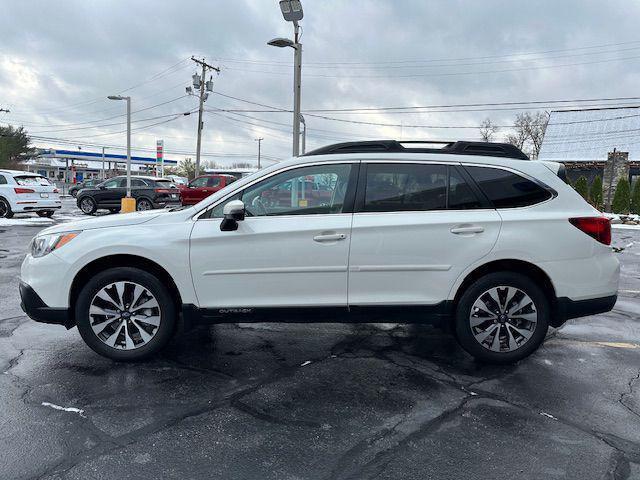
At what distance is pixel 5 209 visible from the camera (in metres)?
17.1

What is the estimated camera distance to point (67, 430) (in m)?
3.00

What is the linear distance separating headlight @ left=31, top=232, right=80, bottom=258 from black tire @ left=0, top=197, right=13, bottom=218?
1537 cm

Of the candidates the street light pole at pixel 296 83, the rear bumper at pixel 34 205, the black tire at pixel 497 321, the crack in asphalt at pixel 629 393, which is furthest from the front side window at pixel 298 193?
the rear bumper at pixel 34 205

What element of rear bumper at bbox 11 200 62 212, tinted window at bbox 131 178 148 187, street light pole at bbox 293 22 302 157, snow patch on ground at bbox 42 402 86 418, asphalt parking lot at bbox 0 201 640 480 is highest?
street light pole at bbox 293 22 302 157

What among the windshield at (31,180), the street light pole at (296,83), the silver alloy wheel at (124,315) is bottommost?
the silver alloy wheel at (124,315)

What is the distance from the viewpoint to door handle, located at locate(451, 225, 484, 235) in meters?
3.93

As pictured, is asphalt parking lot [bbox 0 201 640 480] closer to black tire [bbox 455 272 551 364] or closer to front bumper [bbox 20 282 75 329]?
black tire [bbox 455 272 551 364]

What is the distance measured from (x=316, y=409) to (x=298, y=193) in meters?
1.79

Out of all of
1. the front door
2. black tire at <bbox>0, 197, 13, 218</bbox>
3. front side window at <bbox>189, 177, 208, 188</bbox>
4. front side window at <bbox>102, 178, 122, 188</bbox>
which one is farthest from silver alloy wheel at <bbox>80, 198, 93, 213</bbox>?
the front door

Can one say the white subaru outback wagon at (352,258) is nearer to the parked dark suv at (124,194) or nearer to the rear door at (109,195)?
the parked dark suv at (124,194)

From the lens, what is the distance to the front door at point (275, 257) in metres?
3.90

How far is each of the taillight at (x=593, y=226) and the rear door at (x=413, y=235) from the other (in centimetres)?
66

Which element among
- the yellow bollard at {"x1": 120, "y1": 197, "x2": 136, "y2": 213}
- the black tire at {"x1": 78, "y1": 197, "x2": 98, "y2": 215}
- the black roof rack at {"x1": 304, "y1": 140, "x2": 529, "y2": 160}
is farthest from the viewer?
the black tire at {"x1": 78, "y1": 197, "x2": 98, "y2": 215}

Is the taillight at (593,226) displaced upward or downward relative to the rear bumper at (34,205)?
upward
